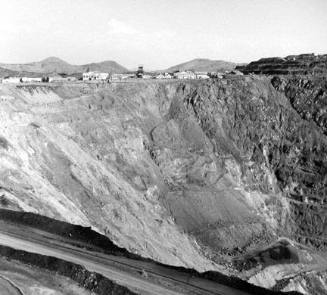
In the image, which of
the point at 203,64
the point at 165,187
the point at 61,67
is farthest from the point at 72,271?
the point at 203,64

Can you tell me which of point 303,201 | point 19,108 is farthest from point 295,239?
point 19,108

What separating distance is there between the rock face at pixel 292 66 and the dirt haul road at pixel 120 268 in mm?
75894

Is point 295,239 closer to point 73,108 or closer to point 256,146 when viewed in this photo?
point 256,146

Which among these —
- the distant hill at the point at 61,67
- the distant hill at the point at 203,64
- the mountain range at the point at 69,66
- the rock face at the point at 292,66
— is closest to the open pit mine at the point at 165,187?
the rock face at the point at 292,66

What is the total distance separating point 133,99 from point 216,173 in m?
17.2

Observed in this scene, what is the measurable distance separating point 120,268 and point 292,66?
8335 cm

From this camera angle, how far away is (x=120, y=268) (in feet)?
80.2

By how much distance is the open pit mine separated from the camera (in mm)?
24547

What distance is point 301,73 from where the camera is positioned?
9200cm

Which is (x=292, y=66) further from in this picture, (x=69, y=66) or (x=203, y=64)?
(x=203, y=64)

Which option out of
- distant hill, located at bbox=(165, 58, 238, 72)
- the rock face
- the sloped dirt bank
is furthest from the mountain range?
the sloped dirt bank

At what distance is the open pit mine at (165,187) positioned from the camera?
80.5ft

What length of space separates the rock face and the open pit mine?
25.4ft

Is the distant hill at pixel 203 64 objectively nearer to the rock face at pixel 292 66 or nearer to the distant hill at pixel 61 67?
the distant hill at pixel 61 67
